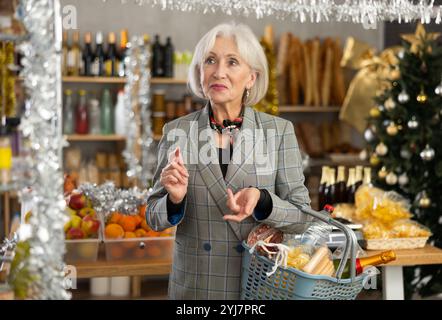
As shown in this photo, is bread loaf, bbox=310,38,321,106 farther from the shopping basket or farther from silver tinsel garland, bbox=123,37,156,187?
the shopping basket

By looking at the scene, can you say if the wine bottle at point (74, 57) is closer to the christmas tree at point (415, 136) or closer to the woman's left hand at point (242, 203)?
the christmas tree at point (415, 136)

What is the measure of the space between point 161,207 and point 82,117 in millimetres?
4244

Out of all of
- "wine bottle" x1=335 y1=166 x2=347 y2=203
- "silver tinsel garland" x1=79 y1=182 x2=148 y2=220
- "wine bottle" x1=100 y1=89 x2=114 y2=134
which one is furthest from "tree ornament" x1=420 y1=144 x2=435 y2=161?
"wine bottle" x1=100 y1=89 x2=114 y2=134

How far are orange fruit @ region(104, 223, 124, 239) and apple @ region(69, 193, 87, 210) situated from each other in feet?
0.88

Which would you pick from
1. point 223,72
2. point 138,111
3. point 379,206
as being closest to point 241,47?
point 223,72

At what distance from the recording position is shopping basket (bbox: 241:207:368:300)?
6.49ft

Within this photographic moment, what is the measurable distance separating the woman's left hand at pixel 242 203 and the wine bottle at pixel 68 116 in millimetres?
4413

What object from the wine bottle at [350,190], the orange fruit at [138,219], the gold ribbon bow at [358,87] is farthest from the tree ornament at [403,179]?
the orange fruit at [138,219]

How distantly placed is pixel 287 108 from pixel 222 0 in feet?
12.9

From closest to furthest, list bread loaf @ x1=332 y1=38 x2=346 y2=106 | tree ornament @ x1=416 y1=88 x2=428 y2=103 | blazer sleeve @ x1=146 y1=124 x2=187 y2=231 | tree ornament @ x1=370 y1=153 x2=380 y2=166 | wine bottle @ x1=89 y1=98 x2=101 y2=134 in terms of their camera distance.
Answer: blazer sleeve @ x1=146 y1=124 x2=187 y2=231 → tree ornament @ x1=416 y1=88 x2=428 y2=103 → tree ornament @ x1=370 y1=153 x2=380 y2=166 → wine bottle @ x1=89 y1=98 x2=101 y2=134 → bread loaf @ x1=332 y1=38 x2=346 y2=106

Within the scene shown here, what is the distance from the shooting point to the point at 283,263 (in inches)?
80.4

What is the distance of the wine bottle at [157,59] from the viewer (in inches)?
253
